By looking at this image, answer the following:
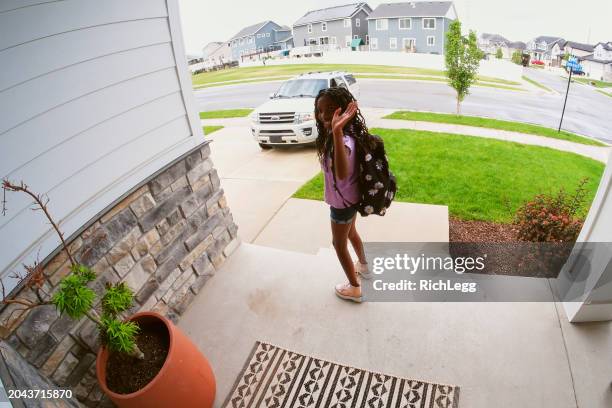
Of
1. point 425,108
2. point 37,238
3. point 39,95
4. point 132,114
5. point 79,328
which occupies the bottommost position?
point 425,108

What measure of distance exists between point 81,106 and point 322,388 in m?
2.44

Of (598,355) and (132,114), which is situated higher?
(132,114)

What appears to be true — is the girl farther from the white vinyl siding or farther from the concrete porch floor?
the white vinyl siding

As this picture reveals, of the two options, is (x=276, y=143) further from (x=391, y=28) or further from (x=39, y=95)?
(x=391, y=28)

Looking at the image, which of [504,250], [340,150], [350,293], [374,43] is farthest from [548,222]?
A: [374,43]

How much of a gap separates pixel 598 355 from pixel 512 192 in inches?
156

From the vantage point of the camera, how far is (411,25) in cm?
3803

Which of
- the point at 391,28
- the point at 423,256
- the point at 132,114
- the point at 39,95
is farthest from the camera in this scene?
the point at 391,28

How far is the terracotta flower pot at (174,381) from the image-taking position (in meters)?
1.87

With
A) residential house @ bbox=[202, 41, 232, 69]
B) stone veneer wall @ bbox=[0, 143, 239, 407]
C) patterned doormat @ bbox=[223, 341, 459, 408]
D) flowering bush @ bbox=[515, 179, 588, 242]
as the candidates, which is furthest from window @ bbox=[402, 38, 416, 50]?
patterned doormat @ bbox=[223, 341, 459, 408]

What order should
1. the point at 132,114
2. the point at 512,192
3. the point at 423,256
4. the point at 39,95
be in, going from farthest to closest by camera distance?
the point at 512,192 < the point at 423,256 < the point at 132,114 < the point at 39,95

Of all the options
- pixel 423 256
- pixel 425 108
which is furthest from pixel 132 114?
pixel 425 108

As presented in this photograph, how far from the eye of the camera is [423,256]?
3869 mm

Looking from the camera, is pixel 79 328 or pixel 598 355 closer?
pixel 79 328
